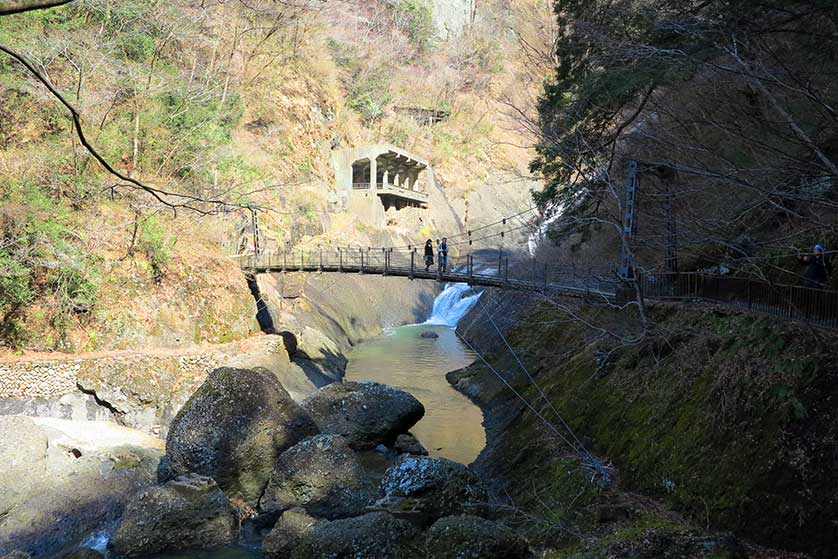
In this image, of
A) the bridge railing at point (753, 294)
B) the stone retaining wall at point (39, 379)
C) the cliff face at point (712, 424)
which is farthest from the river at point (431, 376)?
the stone retaining wall at point (39, 379)

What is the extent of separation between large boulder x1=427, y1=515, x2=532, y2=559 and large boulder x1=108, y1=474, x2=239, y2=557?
3397 millimetres

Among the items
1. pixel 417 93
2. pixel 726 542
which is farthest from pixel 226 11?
pixel 726 542

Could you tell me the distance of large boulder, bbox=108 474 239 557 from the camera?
7.37 m

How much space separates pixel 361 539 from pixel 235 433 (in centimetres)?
398

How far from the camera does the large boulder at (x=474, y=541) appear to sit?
5.56 meters

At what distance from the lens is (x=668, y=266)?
991 centimetres

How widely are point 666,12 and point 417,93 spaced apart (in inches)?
1589

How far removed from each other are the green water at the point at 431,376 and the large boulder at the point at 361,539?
16.0 ft

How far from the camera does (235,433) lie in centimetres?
933

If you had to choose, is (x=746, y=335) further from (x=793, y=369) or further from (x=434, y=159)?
(x=434, y=159)

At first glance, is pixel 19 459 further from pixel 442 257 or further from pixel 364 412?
pixel 442 257

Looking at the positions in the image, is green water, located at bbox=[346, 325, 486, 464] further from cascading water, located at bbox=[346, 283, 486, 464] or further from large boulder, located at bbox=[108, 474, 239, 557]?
large boulder, located at bbox=[108, 474, 239, 557]

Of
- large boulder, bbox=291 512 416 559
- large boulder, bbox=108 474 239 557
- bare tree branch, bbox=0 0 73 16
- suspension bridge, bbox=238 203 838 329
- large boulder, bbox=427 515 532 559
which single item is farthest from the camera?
large boulder, bbox=108 474 239 557

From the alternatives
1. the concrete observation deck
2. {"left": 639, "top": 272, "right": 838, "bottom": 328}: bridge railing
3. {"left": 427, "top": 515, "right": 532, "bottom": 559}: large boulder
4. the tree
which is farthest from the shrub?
the concrete observation deck
